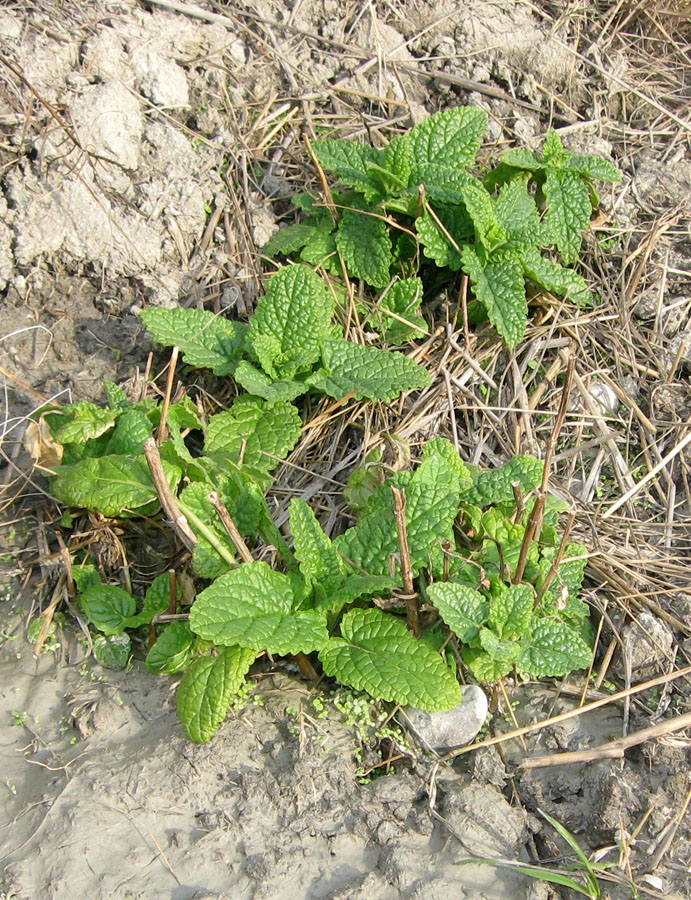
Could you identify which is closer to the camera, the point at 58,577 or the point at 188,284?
the point at 58,577

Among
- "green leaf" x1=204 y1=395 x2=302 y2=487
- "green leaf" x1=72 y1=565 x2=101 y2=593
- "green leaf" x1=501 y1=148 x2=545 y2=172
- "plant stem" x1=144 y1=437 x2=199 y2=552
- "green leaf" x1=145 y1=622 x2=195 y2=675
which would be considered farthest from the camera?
"green leaf" x1=501 y1=148 x2=545 y2=172

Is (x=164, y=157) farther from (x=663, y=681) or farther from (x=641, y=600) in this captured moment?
(x=663, y=681)

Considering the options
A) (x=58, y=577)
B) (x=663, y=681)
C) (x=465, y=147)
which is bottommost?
(x=663, y=681)

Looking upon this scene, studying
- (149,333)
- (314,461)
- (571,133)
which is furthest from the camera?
(571,133)

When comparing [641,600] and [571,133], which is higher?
[571,133]

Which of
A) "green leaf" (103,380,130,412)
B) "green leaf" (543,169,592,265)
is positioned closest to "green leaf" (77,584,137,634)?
"green leaf" (103,380,130,412)

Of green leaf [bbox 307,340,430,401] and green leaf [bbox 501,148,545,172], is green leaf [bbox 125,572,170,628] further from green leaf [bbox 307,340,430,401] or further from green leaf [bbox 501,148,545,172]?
green leaf [bbox 501,148,545,172]

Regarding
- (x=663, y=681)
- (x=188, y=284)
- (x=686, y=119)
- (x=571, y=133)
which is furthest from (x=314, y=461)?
(x=686, y=119)

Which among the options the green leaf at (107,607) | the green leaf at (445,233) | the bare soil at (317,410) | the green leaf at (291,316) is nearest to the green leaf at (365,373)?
the green leaf at (291,316)
